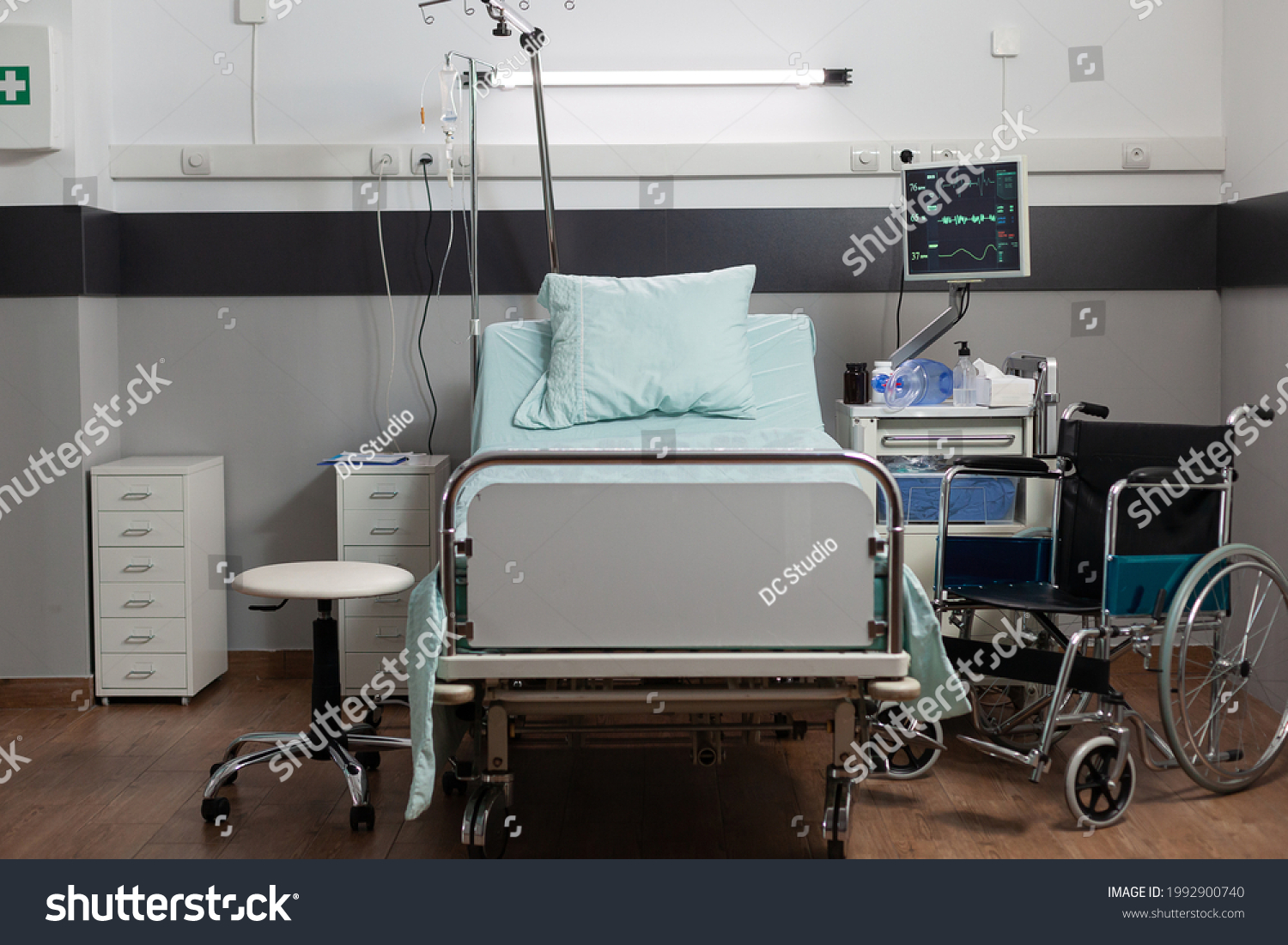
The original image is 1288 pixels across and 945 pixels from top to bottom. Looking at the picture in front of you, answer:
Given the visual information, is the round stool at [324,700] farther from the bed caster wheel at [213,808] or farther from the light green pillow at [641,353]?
the light green pillow at [641,353]

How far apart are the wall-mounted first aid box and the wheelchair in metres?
2.89

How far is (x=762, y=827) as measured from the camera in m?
2.59

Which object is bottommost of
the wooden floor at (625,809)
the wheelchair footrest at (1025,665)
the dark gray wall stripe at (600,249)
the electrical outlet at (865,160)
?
the wooden floor at (625,809)

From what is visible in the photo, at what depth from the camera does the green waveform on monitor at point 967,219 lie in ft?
10.9

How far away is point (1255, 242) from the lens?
3.57m

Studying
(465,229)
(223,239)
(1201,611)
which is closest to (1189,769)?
(1201,611)

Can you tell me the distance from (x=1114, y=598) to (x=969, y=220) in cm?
125

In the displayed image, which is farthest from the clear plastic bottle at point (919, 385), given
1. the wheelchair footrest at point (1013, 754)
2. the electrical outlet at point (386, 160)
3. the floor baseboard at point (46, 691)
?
the floor baseboard at point (46, 691)

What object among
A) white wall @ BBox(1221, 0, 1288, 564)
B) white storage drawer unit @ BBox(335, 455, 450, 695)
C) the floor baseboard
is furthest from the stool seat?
white wall @ BBox(1221, 0, 1288, 564)

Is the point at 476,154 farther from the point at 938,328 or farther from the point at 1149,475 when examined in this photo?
the point at 1149,475

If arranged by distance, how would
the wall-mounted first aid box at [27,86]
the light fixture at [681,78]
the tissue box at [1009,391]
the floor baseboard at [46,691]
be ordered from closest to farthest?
1. the tissue box at [1009,391]
2. the wall-mounted first aid box at [27,86]
3. the floor baseboard at [46,691]
4. the light fixture at [681,78]

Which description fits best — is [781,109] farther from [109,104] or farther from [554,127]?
[109,104]

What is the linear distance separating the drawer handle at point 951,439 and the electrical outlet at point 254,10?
2.46 metres

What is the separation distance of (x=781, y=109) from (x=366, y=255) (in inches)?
58.1
